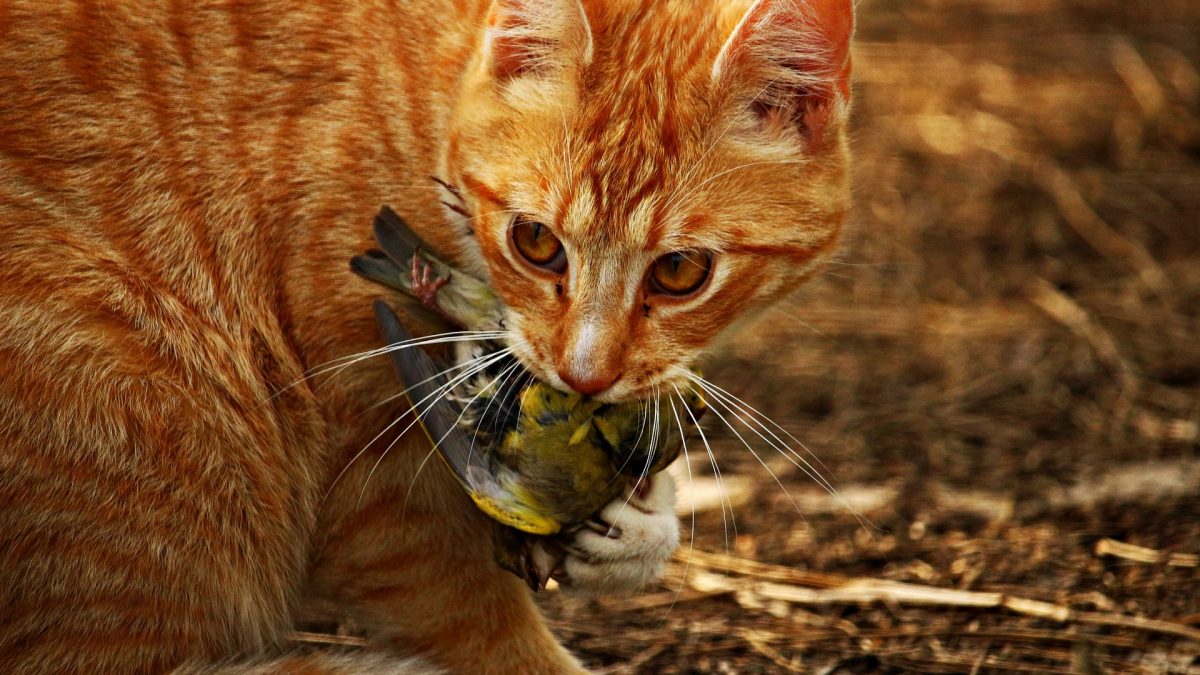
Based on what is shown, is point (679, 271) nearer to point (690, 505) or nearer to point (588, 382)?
point (588, 382)

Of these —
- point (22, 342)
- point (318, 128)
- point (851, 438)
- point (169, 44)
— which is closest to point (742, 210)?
point (318, 128)

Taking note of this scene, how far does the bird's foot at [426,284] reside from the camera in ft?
9.38

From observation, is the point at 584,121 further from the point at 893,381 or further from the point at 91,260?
the point at 893,381

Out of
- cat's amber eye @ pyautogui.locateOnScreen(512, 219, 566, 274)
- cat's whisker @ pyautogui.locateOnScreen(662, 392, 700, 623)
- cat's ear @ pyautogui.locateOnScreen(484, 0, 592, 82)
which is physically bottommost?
cat's whisker @ pyautogui.locateOnScreen(662, 392, 700, 623)

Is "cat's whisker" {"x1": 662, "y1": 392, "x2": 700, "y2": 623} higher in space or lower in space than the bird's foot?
lower

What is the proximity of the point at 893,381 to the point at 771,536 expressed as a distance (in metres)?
1.22

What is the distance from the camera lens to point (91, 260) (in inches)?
115

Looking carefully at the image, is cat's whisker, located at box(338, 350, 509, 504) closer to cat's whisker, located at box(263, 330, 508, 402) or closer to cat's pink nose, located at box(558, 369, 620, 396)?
cat's whisker, located at box(263, 330, 508, 402)

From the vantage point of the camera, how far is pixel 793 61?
2859mm

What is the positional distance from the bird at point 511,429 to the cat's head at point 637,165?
78 millimetres

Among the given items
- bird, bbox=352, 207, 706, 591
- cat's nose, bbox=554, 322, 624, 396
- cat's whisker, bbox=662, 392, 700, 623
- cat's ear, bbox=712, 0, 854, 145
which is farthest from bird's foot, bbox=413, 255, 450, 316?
cat's ear, bbox=712, 0, 854, 145

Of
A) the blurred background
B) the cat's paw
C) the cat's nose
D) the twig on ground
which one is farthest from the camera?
the twig on ground

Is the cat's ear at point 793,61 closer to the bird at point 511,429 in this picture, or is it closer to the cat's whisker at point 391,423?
the bird at point 511,429

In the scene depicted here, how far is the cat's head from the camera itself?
2793 millimetres
